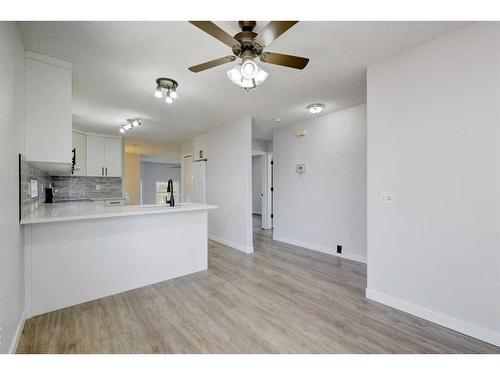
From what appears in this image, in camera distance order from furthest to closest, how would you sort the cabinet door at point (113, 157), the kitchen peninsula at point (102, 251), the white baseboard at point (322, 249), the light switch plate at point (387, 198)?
the cabinet door at point (113, 157) < the white baseboard at point (322, 249) < the light switch plate at point (387, 198) < the kitchen peninsula at point (102, 251)

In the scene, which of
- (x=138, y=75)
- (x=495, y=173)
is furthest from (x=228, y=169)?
(x=495, y=173)

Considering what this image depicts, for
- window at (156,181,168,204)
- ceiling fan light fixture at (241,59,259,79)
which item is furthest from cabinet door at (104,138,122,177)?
window at (156,181,168,204)

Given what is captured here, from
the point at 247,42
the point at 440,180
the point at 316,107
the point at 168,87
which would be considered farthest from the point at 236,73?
the point at 316,107

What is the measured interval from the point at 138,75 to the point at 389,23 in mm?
2499

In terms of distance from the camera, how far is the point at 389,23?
1.80m

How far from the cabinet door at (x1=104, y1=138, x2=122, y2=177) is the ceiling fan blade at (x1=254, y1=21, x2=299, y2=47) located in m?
5.40

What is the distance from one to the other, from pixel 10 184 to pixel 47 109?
100cm

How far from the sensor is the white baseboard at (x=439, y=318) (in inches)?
67.6

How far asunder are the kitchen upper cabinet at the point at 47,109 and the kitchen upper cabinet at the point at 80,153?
3451 millimetres

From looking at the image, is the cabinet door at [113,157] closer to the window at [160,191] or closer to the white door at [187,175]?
the white door at [187,175]

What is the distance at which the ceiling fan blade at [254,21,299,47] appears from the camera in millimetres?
1420

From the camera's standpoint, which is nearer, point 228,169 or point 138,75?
point 138,75

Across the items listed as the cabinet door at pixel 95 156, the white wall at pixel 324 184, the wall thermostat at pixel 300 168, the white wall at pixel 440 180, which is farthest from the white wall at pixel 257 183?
the white wall at pixel 440 180
